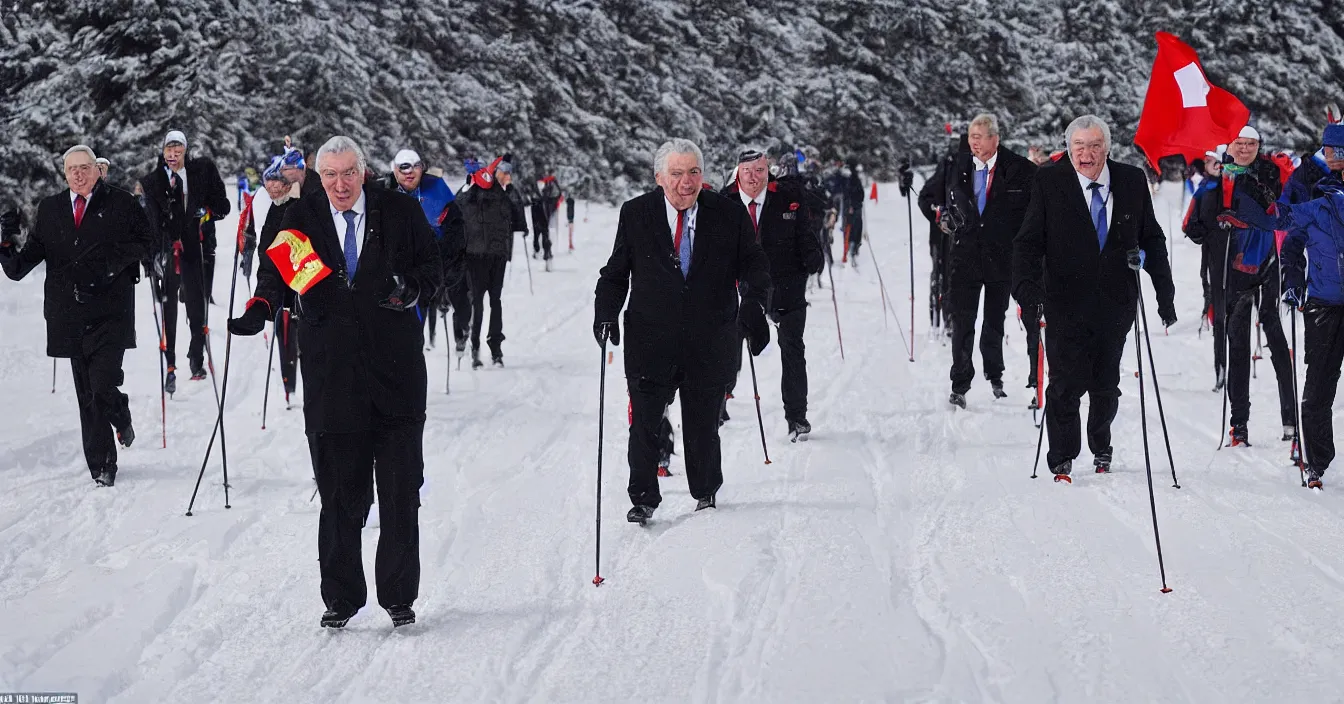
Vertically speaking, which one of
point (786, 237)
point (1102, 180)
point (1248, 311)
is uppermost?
point (1102, 180)

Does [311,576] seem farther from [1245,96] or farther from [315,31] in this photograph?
[1245,96]

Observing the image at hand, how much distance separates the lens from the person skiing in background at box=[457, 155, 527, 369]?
13188mm

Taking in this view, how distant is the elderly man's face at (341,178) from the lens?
5.36m

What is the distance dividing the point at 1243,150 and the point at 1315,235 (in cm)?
153

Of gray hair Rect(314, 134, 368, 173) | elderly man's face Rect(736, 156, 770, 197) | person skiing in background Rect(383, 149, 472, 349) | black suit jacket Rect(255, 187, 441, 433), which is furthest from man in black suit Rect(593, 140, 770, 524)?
elderly man's face Rect(736, 156, 770, 197)

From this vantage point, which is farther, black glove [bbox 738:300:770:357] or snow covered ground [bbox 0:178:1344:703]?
black glove [bbox 738:300:770:357]

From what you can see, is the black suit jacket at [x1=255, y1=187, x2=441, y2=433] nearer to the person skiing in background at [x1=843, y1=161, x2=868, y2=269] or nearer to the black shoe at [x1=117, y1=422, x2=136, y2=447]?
the black shoe at [x1=117, y1=422, x2=136, y2=447]

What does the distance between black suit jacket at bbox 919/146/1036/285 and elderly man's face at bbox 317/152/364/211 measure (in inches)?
232

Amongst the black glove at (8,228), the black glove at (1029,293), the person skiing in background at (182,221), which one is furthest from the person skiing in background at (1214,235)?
the person skiing in background at (182,221)

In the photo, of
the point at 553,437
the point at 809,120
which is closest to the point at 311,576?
the point at 553,437

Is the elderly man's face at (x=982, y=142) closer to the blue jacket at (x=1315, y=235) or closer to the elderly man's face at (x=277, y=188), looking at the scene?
the blue jacket at (x=1315, y=235)

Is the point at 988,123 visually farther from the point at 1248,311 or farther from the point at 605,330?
the point at 605,330

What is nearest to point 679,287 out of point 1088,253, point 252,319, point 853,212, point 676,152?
point 676,152

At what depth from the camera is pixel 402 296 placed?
5.37m
